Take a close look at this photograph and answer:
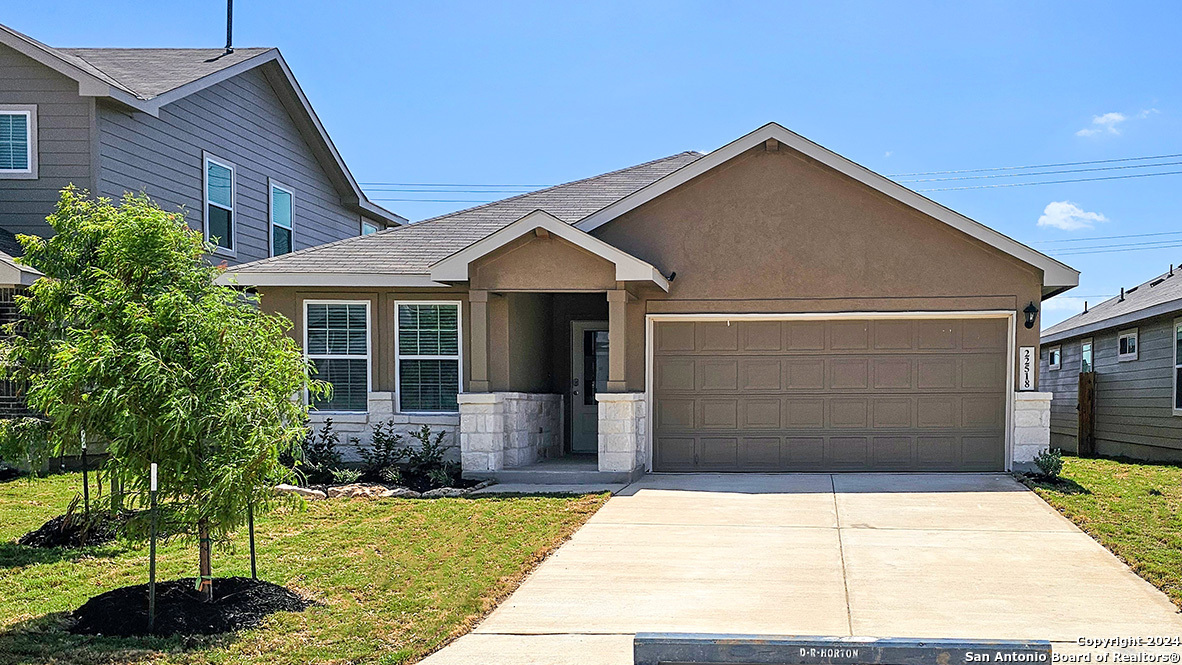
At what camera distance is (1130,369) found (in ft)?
60.4

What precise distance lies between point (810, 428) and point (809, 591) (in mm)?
6679

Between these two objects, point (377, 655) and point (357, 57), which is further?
point (357, 57)

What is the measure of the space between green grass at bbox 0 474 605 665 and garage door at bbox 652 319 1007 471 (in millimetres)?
3152

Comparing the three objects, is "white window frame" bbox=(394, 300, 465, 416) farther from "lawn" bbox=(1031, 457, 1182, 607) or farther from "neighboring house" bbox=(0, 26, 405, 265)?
"lawn" bbox=(1031, 457, 1182, 607)

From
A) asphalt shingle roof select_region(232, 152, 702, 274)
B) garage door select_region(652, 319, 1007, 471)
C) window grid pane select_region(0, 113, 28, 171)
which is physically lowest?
garage door select_region(652, 319, 1007, 471)

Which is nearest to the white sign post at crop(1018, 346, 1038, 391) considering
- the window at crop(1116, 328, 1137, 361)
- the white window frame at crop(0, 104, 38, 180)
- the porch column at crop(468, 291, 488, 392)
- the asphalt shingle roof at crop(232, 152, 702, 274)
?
the asphalt shingle roof at crop(232, 152, 702, 274)

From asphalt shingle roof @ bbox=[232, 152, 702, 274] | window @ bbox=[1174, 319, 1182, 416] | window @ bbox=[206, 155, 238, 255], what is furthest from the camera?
window @ bbox=[206, 155, 238, 255]

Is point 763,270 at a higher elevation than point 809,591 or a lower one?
→ higher

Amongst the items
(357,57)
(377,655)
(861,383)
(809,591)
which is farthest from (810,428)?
(357,57)

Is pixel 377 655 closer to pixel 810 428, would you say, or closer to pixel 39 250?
pixel 39 250

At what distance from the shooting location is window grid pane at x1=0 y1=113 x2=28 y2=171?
14.8 meters

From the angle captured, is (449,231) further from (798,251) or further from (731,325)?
(798,251)

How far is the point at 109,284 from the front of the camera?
651cm

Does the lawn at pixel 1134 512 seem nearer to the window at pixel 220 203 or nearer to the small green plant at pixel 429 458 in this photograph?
the small green plant at pixel 429 458
